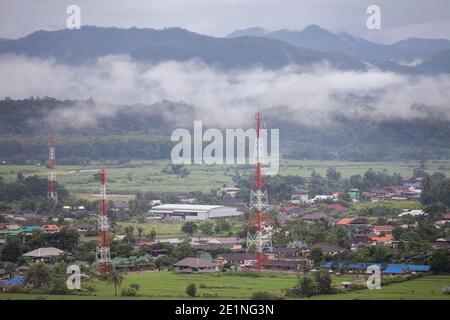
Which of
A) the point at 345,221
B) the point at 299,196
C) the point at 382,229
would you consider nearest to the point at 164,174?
the point at 299,196

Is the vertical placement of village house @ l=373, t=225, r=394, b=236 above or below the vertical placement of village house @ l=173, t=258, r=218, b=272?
above

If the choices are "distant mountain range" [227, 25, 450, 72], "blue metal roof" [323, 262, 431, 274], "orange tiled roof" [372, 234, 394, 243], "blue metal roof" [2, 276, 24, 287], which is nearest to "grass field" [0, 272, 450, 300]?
"blue metal roof" [323, 262, 431, 274]

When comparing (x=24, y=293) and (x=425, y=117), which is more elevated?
(x=425, y=117)

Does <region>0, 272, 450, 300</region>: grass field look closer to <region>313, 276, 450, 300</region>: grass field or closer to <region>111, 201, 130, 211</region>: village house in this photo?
<region>313, 276, 450, 300</region>: grass field

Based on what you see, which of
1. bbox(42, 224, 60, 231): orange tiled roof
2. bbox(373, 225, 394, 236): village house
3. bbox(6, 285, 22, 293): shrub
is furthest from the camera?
bbox(42, 224, 60, 231): orange tiled roof

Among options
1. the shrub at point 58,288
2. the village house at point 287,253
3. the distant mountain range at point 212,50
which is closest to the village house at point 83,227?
the village house at point 287,253

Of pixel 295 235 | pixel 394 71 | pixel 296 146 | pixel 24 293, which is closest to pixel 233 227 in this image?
pixel 295 235

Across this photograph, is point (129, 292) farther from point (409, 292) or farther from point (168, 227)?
point (168, 227)
